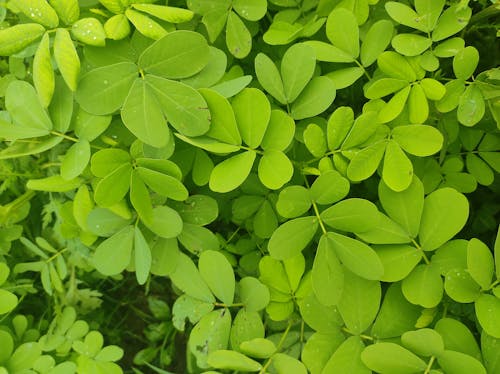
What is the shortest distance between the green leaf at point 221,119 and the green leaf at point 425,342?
553 millimetres

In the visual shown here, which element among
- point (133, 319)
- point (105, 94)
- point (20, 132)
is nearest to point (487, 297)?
point (105, 94)

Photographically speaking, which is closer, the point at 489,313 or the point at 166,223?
the point at 489,313

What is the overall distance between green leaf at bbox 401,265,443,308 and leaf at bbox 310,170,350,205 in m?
0.25

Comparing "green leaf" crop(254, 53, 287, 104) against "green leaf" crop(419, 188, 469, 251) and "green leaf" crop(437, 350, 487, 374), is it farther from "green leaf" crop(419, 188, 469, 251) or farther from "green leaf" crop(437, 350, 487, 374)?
"green leaf" crop(437, 350, 487, 374)

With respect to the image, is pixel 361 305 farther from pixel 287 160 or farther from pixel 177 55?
pixel 177 55

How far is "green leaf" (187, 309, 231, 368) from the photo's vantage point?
1157mm

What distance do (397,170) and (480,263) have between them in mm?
261

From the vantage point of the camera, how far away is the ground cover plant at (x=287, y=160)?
101 centimetres

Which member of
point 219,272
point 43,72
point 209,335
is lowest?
point 209,335

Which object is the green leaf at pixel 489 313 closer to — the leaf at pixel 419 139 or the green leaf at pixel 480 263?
the green leaf at pixel 480 263

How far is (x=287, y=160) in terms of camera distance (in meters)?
1.06

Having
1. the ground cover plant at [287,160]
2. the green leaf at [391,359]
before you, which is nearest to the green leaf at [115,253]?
the ground cover plant at [287,160]

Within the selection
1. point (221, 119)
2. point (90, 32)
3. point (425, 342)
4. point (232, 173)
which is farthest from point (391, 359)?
point (90, 32)

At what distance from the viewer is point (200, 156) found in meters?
1.25
